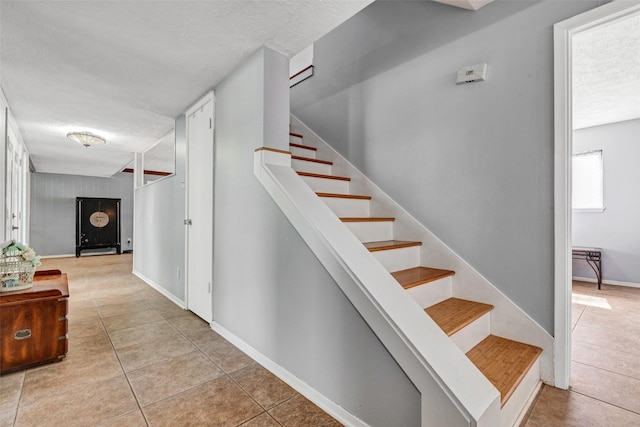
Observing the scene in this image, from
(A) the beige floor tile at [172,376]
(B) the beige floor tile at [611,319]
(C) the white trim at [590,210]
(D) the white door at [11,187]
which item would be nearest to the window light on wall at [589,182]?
(C) the white trim at [590,210]

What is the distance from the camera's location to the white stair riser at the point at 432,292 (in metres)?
1.79

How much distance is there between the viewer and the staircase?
1.46 m

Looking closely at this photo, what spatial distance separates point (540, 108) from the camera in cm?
177

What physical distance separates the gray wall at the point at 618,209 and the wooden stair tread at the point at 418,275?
384 cm

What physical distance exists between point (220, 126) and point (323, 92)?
4.66 feet

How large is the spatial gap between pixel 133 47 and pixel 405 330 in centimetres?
251

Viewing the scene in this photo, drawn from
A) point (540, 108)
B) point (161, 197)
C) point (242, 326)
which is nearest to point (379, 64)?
point (540, 108)

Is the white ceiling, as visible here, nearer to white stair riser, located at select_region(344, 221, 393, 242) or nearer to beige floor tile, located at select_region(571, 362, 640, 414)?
white stair riser, located at select_region(344, 221, 393, 242)

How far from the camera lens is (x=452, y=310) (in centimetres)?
184

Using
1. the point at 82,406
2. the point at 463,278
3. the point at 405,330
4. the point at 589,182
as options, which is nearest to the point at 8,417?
the point at 82,406

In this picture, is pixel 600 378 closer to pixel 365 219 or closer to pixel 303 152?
pixel 365 219

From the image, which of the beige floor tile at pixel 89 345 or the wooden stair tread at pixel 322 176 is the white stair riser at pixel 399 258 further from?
the beige floor tile at pixel 89 345

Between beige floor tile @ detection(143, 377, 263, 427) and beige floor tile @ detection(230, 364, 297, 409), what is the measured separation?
5 cm

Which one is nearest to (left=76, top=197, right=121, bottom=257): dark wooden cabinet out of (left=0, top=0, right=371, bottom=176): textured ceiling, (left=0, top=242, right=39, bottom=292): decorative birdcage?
(left=0, top=0, right=371, bottom=176): textured ceiling
